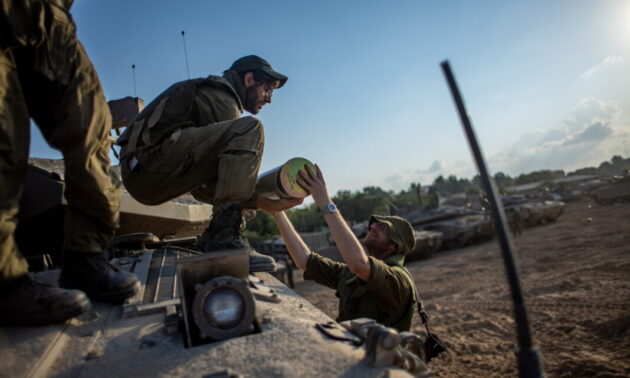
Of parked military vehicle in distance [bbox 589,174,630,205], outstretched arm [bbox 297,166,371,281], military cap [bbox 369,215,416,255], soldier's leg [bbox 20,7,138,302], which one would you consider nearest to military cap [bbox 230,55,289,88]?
outstretched arm [bbox 297,166,371,281]

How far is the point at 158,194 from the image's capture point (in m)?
2.68

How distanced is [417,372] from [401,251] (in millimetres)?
2044

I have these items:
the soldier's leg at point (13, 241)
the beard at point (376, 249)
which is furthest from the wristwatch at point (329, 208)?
the soldier's leg at point (13, 241)

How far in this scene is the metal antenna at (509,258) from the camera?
1.04 metres

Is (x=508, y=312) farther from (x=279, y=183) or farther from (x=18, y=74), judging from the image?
(x=18, y=74)

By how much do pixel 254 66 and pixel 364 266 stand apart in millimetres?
1515

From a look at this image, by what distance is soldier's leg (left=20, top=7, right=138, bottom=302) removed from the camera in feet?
5.62

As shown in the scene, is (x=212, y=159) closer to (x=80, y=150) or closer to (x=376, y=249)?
(x=80, y=150)

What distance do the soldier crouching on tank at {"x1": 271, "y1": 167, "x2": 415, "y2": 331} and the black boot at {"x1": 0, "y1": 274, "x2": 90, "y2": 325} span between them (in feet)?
4.28

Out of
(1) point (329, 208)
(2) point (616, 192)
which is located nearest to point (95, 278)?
(1) point (329, 208)

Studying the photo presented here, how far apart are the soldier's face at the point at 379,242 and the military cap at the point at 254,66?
137 cm

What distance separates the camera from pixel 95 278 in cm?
179

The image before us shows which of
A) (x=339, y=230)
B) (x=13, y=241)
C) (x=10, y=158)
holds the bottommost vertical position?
(x=339, y=230)

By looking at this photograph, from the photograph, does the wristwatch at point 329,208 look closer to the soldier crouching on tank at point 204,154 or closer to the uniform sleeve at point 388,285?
the soldier crouching on tank at point 204,154
